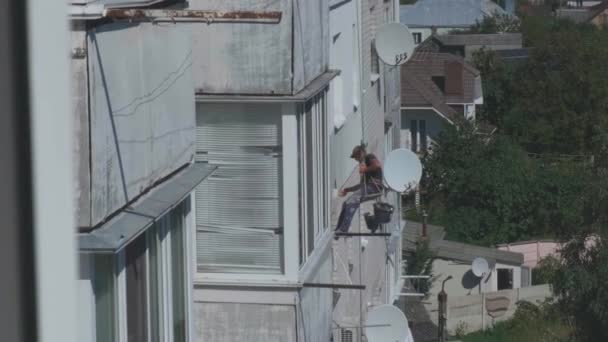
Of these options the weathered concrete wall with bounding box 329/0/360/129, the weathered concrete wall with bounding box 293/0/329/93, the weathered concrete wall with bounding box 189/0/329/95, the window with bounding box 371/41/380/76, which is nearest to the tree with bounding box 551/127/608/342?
the window with bounding box 371/41/380/76

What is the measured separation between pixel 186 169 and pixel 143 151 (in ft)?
2.52

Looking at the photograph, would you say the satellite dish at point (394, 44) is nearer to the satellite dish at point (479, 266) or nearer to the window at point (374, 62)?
the window at point (374, 62)

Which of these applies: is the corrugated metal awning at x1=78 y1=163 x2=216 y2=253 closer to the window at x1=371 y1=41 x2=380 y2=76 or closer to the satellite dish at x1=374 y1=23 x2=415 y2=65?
the satellite dish at x1=374 y1=23 x2=415 y2=65

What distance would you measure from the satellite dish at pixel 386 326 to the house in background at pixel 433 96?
1202 inches

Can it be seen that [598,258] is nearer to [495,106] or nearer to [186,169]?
[186,169]

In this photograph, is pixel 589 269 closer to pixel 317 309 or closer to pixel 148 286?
pixel 317 309

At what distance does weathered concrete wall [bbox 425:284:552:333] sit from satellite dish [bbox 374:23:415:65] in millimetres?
15933

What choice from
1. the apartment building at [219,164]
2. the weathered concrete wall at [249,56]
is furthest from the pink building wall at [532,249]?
the weathered concrete wall at [249,56]

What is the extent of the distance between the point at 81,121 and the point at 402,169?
9694 mm

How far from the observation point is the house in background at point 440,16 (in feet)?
219

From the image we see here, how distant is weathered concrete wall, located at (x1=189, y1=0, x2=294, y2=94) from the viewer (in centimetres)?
752

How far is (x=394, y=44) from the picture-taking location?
13.7 meters

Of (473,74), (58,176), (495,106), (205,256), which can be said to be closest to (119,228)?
(58,176)

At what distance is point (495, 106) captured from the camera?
4759 cm
